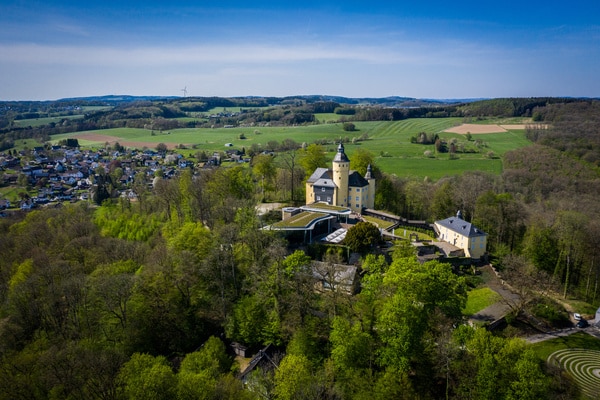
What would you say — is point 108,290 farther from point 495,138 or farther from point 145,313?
point 495,138

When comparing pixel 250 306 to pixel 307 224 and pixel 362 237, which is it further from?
pixel 307 224

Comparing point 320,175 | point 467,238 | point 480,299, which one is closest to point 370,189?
point 320,175

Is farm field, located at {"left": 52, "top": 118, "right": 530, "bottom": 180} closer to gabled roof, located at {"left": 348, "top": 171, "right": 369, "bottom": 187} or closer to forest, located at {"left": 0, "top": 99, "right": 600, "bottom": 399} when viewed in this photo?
gabled roof, located at {"left": 348, "top": 171, "right": 369, "bottom": 187}

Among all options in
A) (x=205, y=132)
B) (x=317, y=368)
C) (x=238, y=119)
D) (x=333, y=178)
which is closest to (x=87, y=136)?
(x=205, y=132)

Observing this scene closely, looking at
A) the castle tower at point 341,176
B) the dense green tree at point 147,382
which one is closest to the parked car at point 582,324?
the castle tower at point 341,176

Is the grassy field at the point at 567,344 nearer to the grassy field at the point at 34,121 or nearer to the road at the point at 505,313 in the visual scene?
the road at the point at 505,313

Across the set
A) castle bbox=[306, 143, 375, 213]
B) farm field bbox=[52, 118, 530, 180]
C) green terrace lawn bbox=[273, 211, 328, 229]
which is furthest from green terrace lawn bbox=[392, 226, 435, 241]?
farm field bbox=[52, 118, 530, 180]
